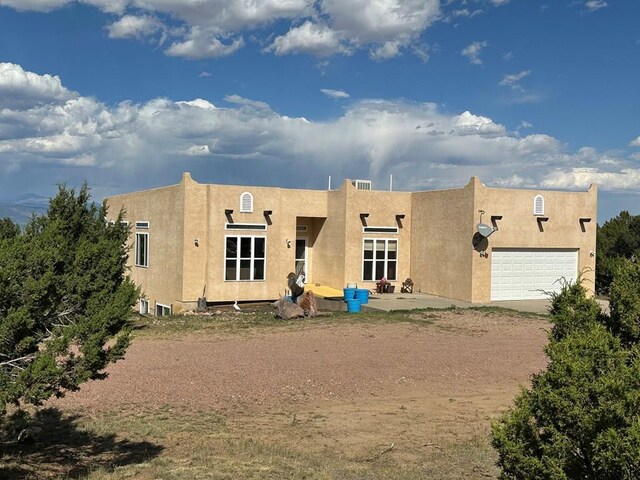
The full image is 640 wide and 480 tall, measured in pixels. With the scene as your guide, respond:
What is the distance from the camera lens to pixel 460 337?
17.5m

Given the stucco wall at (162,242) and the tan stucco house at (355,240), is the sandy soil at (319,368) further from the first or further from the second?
the stucco wall at (162,242)

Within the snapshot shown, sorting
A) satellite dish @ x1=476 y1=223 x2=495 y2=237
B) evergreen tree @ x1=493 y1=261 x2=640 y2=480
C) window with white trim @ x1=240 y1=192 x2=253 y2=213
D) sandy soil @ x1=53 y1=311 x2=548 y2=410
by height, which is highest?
window with white trim @ x1=240 y1=192 x2=253 y2=213

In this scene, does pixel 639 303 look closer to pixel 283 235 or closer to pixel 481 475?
pixel 481 475

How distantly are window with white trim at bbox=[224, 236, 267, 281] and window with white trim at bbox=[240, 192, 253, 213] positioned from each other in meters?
1.04

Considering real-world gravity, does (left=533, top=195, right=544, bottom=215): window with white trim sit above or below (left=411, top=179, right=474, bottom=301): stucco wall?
above

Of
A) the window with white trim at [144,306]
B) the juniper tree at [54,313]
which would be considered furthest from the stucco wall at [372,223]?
the juniper tree at [54,313]

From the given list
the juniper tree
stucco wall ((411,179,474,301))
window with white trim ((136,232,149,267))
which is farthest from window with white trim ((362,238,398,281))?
the juniper tree

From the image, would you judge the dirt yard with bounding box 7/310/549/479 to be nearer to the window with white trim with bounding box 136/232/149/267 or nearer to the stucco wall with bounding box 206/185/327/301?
the stucco wall with bounding box 206/185/327/301

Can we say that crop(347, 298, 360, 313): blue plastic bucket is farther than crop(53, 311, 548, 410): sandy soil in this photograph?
Yes

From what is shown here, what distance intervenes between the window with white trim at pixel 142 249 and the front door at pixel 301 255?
632 centimetres

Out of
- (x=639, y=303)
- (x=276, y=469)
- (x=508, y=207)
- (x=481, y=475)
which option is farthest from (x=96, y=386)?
(x=508, y=207)

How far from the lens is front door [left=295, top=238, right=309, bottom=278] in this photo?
2798 centimetres

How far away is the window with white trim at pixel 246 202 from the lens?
80.7 feet

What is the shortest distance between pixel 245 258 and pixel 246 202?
2.13 meters
